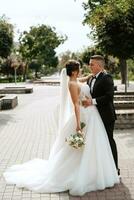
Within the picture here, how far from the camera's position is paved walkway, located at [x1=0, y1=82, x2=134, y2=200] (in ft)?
21.6

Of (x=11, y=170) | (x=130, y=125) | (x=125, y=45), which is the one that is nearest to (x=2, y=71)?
(x=125, y=45)

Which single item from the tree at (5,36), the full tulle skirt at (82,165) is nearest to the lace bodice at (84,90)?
the full tulle skirt at (82,165)

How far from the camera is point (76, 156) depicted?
276 inches

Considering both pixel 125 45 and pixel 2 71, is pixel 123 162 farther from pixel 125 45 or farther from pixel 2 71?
pixel 2 71

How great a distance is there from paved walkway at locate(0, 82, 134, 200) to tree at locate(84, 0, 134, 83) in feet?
12.7

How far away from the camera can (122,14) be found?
17922 mm

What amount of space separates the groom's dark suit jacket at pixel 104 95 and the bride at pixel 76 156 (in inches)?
4.6

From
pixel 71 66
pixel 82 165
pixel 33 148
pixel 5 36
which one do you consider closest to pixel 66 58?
pixel 5 36

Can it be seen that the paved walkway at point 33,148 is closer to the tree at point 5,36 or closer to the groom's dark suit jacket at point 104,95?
the groom's dark suit jacket at point 104,95

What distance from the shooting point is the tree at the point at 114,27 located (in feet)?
57.8

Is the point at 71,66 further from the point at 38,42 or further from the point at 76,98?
the point at 38,42

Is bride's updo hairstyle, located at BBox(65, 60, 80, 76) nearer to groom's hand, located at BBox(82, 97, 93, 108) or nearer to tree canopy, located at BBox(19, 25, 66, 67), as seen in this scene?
groom's hand, located at BBox(82, 97, 93, 108)

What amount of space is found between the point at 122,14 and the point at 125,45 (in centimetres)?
174

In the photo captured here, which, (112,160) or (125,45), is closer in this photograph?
(112,160)
